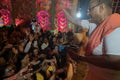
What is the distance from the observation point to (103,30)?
168 centimetres

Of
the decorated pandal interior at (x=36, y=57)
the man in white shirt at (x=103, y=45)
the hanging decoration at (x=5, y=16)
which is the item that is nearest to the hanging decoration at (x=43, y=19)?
the hanging decoration at (x=5, y=16)

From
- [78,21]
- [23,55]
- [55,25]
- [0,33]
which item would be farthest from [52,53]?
[55,25]

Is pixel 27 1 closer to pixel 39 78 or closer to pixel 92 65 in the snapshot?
pixel 39 78

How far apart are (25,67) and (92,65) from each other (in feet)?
9.75

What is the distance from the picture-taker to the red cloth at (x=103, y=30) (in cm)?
165

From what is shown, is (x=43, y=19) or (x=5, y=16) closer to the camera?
(x=5, y=16)

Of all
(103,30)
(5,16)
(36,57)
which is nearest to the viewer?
(103,30)

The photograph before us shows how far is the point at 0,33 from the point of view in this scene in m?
6.44

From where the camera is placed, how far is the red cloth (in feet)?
5.42

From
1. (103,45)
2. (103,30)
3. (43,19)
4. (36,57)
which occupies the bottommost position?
(43,19)

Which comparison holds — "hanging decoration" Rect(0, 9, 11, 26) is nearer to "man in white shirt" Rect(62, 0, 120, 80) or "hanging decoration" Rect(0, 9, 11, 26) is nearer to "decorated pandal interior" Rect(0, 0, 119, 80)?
"decorated pandal interior" Rect(0, 0, 119, 80)

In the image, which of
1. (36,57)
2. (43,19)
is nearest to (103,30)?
(36,57)

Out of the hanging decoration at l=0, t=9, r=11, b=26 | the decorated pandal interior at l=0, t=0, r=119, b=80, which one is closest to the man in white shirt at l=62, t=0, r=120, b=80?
the decorated pandal interior at l=0, t=0, r=119, b=80

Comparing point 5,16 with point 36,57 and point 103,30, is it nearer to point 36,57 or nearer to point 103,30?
point 36,57
